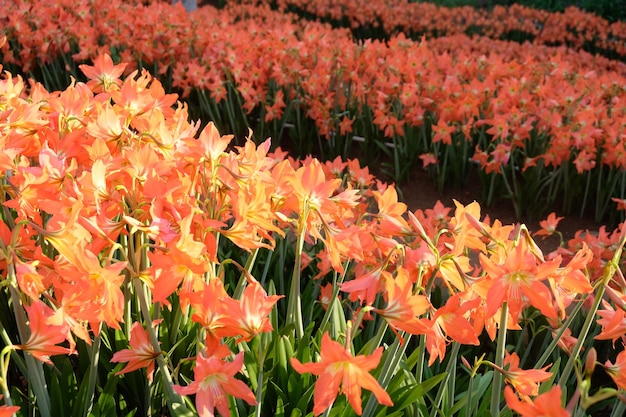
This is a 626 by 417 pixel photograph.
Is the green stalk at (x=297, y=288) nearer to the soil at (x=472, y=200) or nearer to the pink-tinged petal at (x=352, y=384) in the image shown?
the pink-tinged petal at (x=352, y=384)

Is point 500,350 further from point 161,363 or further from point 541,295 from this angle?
point 161,363

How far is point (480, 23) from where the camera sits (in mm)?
10492

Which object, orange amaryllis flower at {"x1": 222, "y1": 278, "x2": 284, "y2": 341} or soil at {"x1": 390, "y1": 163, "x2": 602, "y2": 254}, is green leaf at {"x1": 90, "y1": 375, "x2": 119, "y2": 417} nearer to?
orange amaryllis flower at {"x1": 222, "y1": 278, "x2": 284, "y2": 341}

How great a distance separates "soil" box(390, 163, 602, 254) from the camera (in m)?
4.24

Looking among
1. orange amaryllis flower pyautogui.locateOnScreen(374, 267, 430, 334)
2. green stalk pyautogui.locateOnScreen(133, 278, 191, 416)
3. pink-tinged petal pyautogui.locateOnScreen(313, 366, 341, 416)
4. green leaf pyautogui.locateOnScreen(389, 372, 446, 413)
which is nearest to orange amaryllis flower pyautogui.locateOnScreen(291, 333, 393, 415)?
pink-tinged petal pyautogui.locateOnScreen(313, 366, 341, 416)

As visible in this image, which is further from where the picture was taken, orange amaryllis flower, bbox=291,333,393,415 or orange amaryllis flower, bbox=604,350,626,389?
orange amaryllis flower, bbox=604,350,626,389

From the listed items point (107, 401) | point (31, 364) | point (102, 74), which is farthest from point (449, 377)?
point (102, 74)

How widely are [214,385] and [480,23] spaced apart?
34.0ft

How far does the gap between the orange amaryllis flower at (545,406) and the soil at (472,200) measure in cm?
347

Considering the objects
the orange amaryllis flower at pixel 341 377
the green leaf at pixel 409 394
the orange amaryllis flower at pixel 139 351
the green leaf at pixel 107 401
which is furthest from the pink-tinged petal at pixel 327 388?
the green leaf at pixel 107 401

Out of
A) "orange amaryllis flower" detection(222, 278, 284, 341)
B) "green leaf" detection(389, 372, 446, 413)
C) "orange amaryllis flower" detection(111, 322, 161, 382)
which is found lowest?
"green leaf" detection(389, 372, 446, 413)

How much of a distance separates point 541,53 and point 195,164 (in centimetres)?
694

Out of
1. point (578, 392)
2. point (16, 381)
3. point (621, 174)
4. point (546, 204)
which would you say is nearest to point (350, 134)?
point (546, 204)

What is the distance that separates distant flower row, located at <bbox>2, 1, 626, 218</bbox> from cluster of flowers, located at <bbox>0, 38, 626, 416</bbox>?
2618mm
